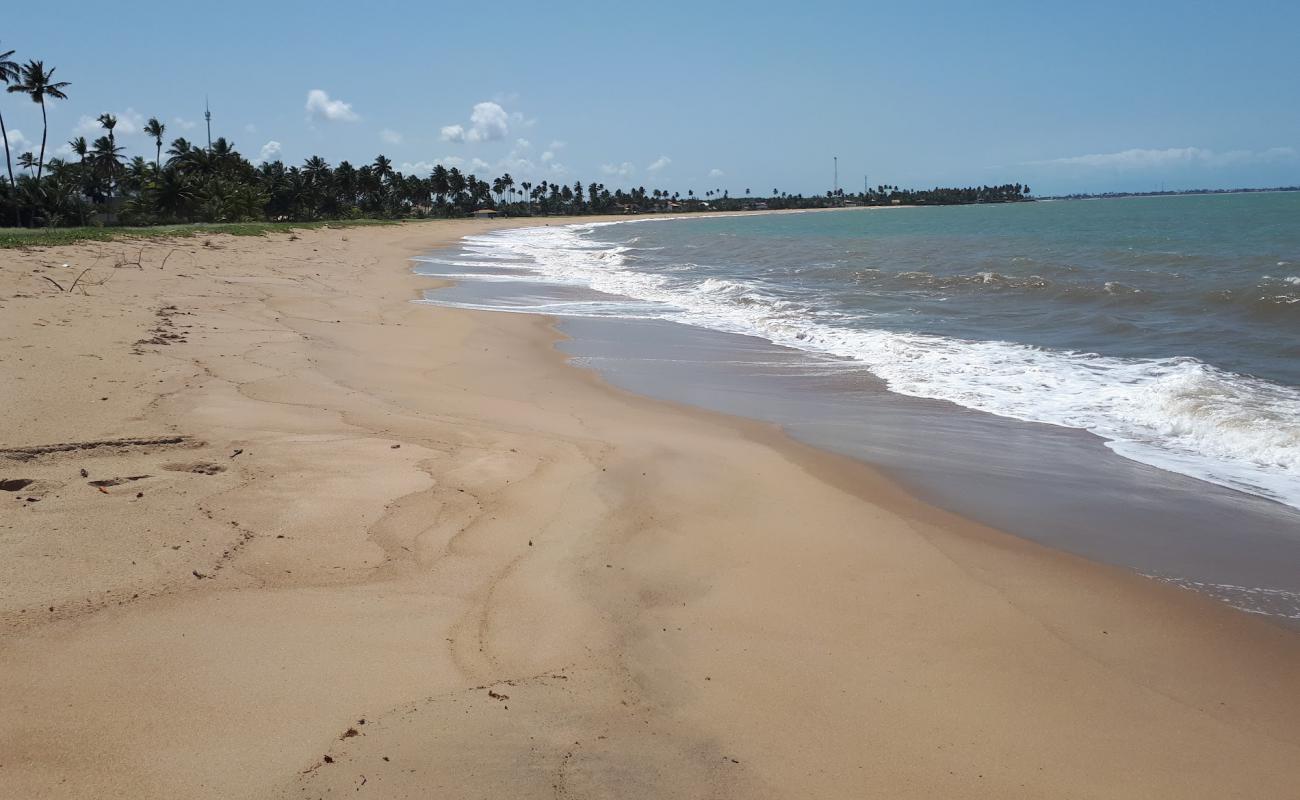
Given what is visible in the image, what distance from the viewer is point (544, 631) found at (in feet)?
11.6

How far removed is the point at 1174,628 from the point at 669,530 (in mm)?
2602

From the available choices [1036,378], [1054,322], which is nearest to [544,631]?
[1036,378]

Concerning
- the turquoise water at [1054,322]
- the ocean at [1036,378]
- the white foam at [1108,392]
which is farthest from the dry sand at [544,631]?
the turquoise water at [1054,322]

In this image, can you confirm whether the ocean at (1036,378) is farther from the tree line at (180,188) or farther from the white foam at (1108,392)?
the tree line at (180,188)

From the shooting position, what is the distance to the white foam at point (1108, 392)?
6.65 meters

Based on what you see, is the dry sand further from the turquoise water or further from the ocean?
the turquoise water

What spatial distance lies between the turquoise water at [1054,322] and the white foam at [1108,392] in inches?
1.0

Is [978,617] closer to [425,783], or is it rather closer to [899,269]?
[425,783]

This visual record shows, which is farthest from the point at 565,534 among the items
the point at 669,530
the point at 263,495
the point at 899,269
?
the point at 899,269

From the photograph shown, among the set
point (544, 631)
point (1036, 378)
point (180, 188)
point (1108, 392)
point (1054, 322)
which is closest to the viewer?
point (544, 631)

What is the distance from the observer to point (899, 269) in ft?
80.3

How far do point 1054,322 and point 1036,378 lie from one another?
5.28 meters

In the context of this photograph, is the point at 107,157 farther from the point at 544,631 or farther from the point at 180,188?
the point at 544,631

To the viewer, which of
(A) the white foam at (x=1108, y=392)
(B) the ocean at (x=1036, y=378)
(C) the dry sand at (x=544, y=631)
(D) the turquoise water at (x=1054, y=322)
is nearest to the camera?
(C) the dry sand at (x=544, y=631)
